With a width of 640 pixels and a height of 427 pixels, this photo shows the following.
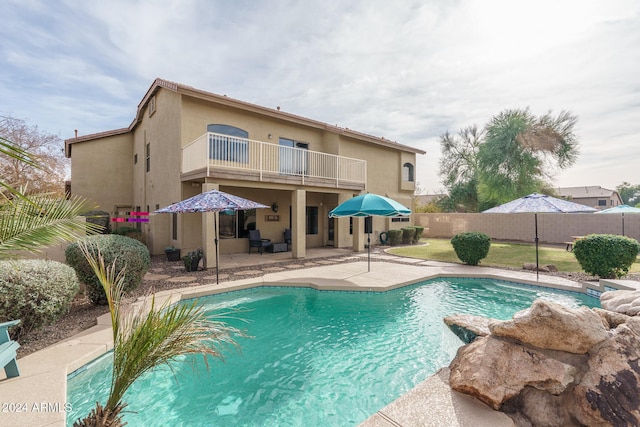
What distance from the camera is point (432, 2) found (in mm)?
7301

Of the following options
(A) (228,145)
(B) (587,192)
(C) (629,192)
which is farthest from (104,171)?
(C) (629,192)

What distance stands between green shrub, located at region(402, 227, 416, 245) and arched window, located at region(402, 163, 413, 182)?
4.01m

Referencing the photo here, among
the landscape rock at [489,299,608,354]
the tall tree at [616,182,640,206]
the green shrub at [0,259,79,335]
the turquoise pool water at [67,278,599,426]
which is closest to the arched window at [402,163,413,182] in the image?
the turquoise pool water at [67,278,599,426]

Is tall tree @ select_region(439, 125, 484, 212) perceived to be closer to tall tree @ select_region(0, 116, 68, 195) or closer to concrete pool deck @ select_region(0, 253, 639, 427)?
concrete pool deck @ select_region(0, 253, 639, 427)

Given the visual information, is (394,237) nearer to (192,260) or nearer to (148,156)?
(192,260)

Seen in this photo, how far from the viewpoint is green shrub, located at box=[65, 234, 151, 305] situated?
19.7 feet

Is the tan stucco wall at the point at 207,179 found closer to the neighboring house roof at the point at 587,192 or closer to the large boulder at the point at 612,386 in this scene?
the large boulder at the point at 612,386

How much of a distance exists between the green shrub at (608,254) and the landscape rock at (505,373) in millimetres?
7996

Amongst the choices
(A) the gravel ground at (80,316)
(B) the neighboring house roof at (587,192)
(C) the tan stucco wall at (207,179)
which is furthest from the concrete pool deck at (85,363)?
(B) the neighboring house roof at (587,192)

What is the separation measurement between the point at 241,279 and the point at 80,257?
3.95 metres

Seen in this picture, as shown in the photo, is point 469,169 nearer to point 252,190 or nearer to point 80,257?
point 252,190

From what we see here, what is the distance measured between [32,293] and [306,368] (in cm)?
425

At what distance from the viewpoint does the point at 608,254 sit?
329 inches

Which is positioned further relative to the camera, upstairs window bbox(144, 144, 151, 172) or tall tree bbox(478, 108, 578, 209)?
tall tree bbox(478, 108, 578, 209)
